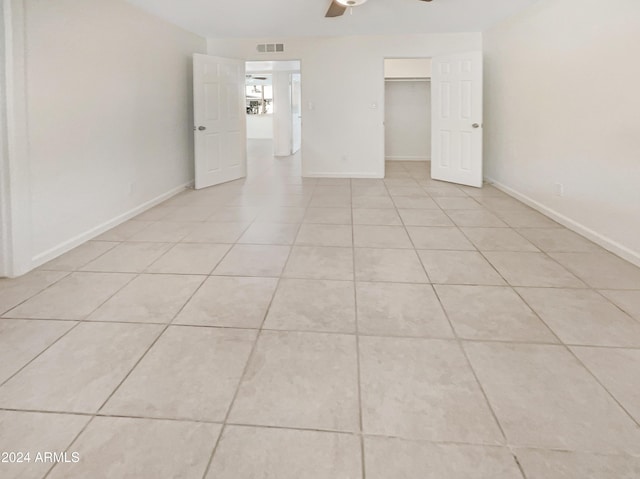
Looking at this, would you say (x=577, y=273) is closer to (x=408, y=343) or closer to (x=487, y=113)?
(x=408, y=343)

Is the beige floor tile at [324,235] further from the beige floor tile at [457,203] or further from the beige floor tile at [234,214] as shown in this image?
the beige floor tile at [457,203]

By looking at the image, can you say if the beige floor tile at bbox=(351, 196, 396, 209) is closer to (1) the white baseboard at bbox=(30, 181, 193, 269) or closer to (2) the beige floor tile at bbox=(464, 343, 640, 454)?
(1) the white baseboard at bbox=(30, 181, 193, 269)

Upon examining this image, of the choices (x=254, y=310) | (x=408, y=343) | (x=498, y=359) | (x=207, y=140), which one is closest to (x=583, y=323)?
(x=498, y=359)

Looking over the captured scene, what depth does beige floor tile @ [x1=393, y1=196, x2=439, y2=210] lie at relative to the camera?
467 centimetres

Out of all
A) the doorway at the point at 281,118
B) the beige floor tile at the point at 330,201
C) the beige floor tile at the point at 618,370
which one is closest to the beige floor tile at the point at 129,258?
the beige floor tile at the point at 330,201

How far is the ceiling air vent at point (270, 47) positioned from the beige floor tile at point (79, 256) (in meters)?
4.28

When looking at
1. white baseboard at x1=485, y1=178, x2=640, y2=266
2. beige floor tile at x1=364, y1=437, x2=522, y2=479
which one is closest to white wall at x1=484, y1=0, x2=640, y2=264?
white baseboard at x1=485, y1=178, x2=640, y2=266

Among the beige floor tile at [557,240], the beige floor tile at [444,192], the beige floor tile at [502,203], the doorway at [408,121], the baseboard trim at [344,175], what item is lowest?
the beige floor tile at [557,240]

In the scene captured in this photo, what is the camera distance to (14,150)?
105 inches

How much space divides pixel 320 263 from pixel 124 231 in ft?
6.63

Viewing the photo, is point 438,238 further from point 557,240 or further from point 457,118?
point 457,118

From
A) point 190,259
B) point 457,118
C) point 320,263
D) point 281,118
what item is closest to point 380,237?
point 320,263

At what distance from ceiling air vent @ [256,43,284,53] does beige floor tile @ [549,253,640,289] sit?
16.7ft

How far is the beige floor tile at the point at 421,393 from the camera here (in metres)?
1.35
